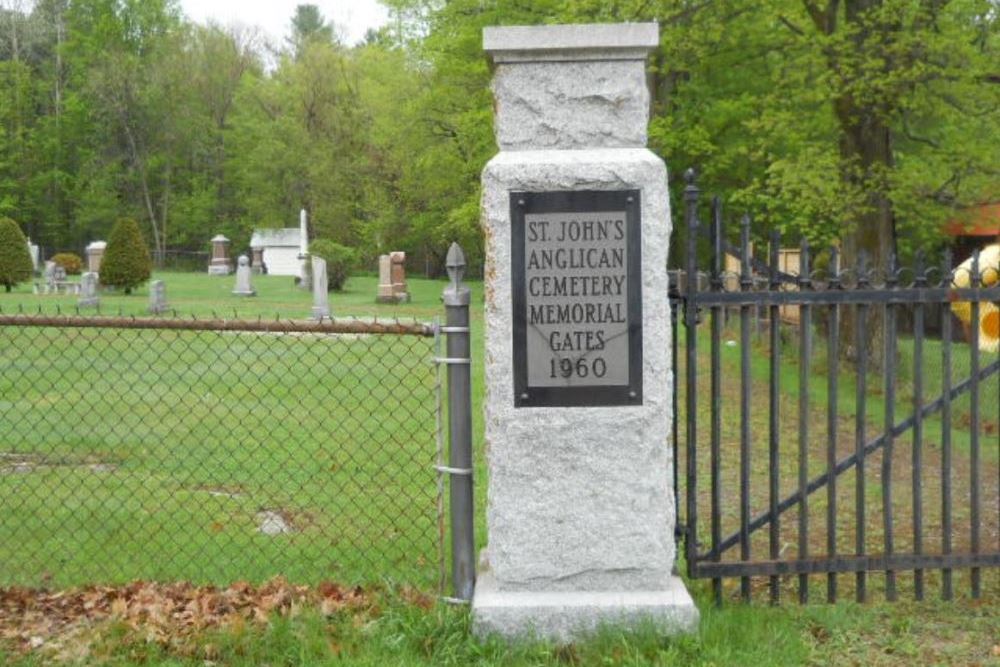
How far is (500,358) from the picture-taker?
452 centimetres

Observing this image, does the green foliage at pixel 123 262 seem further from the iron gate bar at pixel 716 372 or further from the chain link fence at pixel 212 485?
the iron gate bar at pixel 716 372

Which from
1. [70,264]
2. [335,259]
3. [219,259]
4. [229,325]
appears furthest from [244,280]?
[229,325]

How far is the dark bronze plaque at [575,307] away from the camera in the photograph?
4504mm

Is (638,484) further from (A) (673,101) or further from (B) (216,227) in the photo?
(B) (216,227)

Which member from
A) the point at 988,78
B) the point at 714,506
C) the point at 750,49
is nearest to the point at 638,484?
the point at 714,506

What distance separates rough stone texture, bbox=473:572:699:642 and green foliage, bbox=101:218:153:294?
25.7 m

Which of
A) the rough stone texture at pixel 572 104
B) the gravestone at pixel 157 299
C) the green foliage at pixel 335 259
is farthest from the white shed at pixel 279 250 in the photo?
the rough stone texture at pixel 572 104

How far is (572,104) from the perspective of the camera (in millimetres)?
4559

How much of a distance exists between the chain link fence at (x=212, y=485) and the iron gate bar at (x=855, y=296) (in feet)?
4.52

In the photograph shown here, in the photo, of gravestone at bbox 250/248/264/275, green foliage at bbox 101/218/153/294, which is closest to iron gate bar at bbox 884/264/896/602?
green foliage at bbox 101/218/153/294

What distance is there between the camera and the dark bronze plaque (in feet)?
14.8

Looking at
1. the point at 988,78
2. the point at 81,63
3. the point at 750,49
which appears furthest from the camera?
the point at 81,63

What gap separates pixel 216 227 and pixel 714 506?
5252 cm

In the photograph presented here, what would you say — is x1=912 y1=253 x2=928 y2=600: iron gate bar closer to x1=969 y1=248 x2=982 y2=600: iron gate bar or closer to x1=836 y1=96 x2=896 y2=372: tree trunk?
x1=969 y1=248 x2=982 y2=600: iron gate bar
